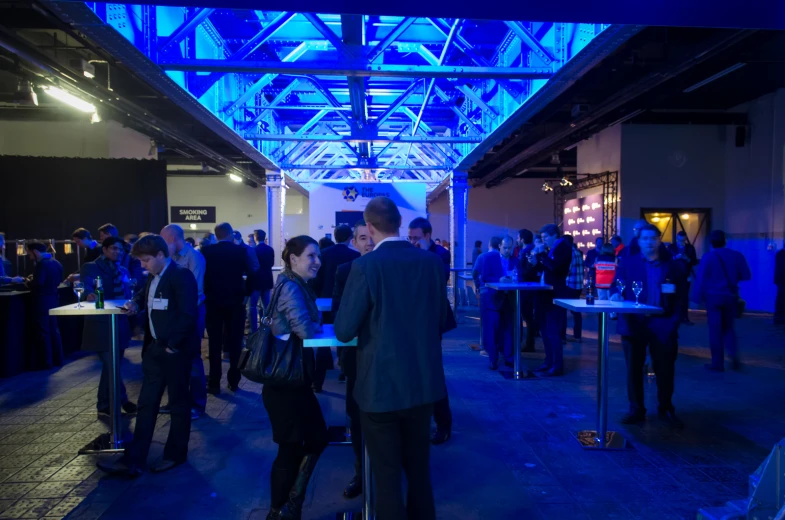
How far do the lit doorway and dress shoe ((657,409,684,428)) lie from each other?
337 inches

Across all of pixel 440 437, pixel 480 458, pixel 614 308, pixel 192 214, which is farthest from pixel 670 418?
pixel 192 214

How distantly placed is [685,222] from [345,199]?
9.84m

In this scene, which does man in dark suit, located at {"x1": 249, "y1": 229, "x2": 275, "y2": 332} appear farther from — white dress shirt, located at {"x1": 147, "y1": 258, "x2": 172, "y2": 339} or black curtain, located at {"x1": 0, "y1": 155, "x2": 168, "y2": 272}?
black curtain, located at {"x1": 0, "y1": 155, "x2": 168, "y2": 272}

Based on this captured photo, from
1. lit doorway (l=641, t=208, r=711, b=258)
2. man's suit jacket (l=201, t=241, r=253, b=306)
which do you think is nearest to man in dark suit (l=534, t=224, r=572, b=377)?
man's suit jacket (l=201, t=241, r=253, b=306)

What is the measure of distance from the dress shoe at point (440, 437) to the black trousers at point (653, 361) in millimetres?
1637

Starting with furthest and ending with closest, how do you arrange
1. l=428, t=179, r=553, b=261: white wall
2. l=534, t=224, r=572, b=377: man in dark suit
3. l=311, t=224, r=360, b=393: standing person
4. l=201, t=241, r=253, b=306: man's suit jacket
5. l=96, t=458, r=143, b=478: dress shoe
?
l=428, t=179, r=553, b=261: white wall < l=534, t=224, r=572, b=377: man in dark suit < l=201, t=241, r=253, b=306: man's suit jacket < l=311, t=224, r=360, b=393: standing person < l=96, t=458, r=143, b=478: dress shoe

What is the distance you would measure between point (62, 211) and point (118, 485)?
1033cm

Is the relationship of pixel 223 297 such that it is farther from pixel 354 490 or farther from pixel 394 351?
pixel 394 351

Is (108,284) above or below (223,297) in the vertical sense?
above

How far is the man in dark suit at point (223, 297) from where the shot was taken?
4930 mm

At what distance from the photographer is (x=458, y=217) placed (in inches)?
387

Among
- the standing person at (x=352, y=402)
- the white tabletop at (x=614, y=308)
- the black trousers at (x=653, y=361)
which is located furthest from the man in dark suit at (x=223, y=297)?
the black trousers at (x=653, y=361)

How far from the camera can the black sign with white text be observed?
19156mm

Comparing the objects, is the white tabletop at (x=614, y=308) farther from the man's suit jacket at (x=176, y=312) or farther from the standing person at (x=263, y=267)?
the standing person at (x=263, y=267)
